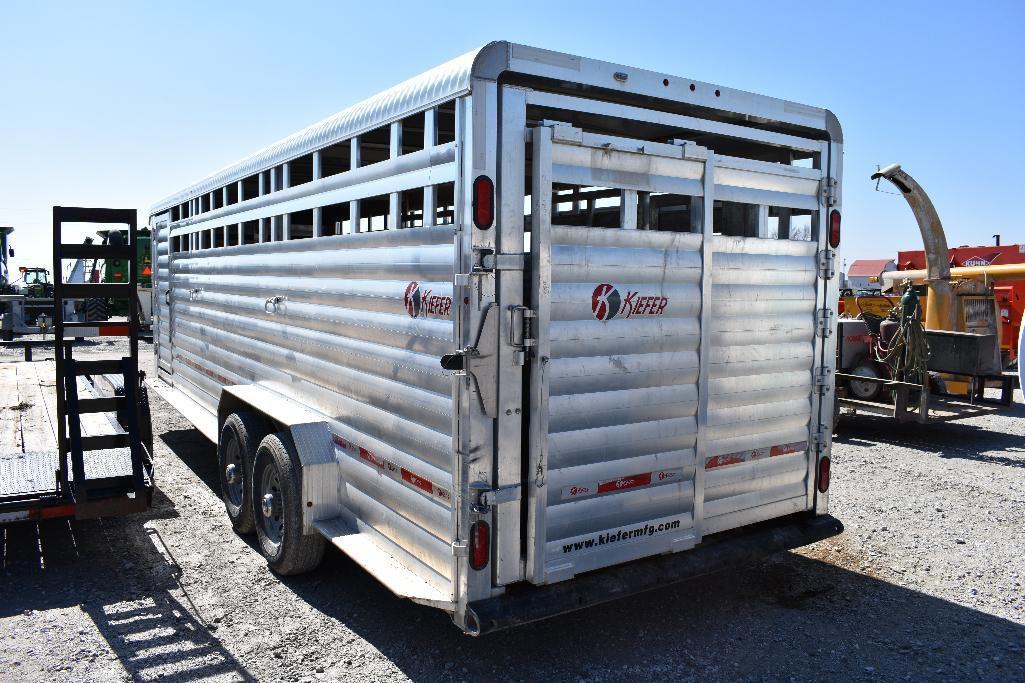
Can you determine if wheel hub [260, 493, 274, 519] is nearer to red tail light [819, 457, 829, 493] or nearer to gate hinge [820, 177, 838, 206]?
red tail light [819, 457, 829, 493]

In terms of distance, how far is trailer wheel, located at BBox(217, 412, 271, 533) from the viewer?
5395 mm

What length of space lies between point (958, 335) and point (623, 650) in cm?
806

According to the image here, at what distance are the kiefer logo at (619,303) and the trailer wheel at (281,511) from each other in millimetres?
2066

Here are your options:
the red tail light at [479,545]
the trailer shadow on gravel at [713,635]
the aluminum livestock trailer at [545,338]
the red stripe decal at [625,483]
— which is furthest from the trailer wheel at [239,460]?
the red stripe decal at [625,483]

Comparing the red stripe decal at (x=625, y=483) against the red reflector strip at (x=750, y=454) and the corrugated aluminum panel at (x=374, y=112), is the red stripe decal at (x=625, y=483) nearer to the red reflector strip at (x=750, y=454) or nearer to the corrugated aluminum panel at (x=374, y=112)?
the red reflector strip at (x=750, y=454)

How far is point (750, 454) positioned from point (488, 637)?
5.55 feet

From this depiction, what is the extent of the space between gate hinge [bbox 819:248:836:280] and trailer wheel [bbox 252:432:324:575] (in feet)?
10.6

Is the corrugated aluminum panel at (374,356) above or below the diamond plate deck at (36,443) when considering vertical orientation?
above

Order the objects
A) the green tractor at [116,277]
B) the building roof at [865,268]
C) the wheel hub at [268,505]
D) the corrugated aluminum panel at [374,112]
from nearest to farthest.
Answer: the corrugated aluminum panel at [374,112]
the wheel hub at [268,505]
the green tractor at [116,277]
the building roof at [865,268]

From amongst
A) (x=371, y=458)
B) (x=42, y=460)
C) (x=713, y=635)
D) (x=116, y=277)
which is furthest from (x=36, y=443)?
(x=116, y=277)

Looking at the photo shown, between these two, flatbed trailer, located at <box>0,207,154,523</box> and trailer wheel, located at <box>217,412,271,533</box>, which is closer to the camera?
flatbed trailer, located at <box>0,207,154,523</box>

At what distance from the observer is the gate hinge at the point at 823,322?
466 centimetres

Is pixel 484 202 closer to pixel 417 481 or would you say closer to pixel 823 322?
pixel 417 481

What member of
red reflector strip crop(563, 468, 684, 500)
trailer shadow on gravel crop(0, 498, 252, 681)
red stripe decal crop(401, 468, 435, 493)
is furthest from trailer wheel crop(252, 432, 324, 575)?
red reflector strip crop(563, 468, 684, 500)
